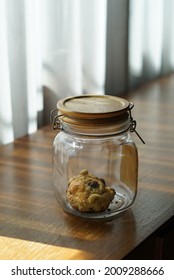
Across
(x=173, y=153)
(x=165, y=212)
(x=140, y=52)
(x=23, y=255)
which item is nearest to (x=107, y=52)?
(x=140, y=52)

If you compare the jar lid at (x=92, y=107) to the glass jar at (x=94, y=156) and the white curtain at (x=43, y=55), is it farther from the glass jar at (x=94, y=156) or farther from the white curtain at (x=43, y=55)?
the white curtain at (x=43, y=55)

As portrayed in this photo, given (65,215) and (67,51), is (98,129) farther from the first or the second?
(67,51)

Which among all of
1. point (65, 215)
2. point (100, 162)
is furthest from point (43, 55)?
point (65, 215)

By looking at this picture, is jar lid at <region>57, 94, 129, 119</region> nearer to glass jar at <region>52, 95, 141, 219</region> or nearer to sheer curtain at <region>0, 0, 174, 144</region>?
glass jar at <region>52, 95, 141, 219</region>

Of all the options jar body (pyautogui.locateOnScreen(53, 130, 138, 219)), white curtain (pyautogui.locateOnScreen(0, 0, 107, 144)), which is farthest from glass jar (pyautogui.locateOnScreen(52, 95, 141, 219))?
white curtain (pyautogui.locateOnScreen(0, 0, 107, 144))

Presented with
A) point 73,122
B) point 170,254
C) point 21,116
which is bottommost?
point 170,254
